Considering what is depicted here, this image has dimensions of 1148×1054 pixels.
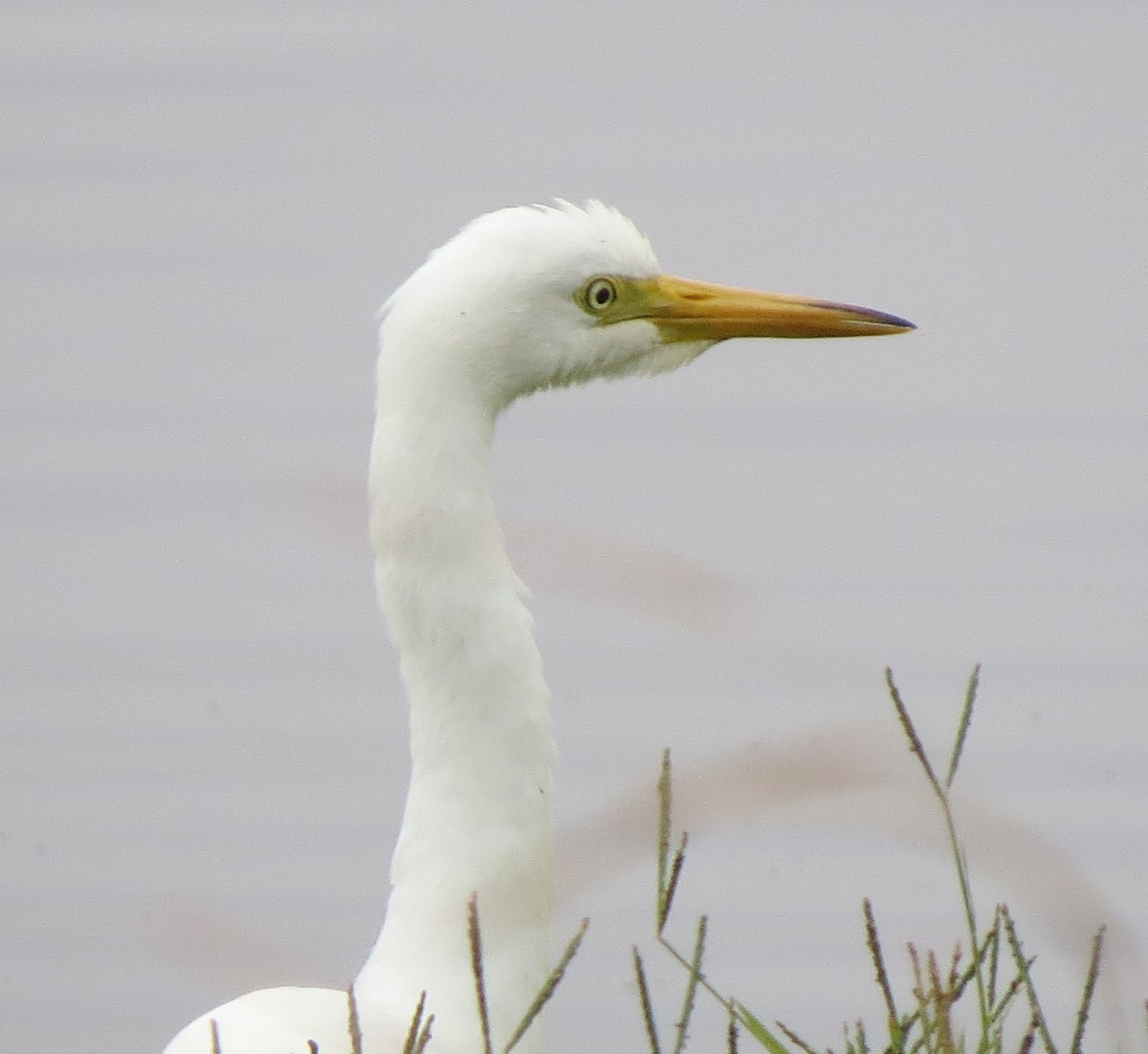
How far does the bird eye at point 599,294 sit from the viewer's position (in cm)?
213

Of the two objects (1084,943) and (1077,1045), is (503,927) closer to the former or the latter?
(1084,943)

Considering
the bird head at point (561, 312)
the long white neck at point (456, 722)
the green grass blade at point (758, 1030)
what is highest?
the bird head at point (561, 312)

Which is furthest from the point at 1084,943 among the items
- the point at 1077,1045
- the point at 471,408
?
the point at 471,408

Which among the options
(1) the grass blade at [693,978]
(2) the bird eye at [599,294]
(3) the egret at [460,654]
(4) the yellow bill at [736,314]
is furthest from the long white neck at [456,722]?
(1) the grass blade at [693,978]

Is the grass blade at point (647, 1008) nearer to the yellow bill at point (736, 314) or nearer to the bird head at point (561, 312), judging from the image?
the bird head at point (561, 312)

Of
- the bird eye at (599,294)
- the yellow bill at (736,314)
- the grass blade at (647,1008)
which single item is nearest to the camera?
the grass blade at (647,1008)

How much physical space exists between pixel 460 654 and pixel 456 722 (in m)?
0.08

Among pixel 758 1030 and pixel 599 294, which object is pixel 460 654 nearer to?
pixel 599 294

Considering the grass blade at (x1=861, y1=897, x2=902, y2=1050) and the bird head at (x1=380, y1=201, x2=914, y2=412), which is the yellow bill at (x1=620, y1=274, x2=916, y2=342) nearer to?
the bird head at (x1=380, y1=201, x2=914, y2=412)

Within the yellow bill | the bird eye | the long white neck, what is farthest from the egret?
the yellow bill

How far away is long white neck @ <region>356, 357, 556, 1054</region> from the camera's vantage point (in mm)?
1892

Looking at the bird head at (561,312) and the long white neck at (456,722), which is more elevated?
the bird head at (561,312)

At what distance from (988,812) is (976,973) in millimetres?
94

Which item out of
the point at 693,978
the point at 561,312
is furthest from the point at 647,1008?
the point at 561,312
